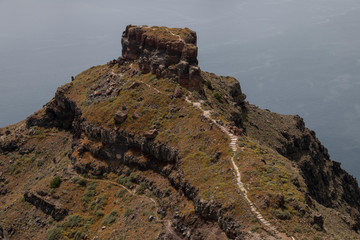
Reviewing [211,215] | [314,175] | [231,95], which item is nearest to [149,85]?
[231,95]

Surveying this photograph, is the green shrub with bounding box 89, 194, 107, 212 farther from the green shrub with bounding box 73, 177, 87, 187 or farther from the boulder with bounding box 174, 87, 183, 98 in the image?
the boulder with bounding box 174, 87, 183, 98

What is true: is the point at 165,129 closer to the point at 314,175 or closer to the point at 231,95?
the point at 231,95

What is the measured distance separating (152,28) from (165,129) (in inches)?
1404

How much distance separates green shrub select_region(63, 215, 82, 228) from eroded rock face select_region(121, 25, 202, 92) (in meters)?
32.1

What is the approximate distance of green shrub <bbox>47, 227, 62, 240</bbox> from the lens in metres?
58.3

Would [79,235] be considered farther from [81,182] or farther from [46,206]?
[81,182]

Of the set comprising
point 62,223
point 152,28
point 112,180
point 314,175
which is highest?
point 152,28

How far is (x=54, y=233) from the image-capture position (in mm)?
58844

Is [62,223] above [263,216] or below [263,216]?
below

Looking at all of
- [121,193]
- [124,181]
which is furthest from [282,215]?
[124,181]

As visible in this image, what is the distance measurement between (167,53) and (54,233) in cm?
4166

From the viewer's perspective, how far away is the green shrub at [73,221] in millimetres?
59656

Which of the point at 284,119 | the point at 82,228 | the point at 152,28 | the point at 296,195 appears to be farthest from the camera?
the point at 284,119

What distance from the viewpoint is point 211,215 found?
43.4 metres
